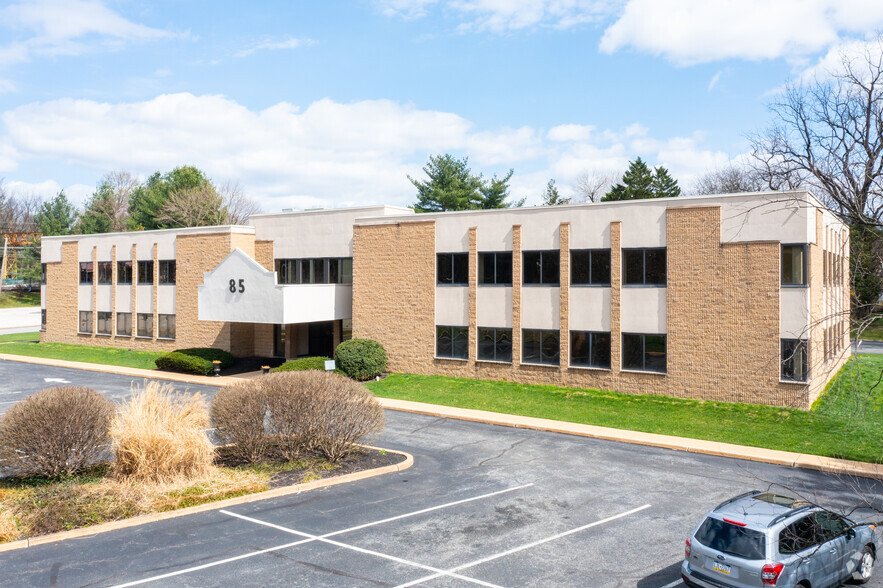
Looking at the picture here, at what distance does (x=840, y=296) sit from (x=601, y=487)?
25140 millimetres

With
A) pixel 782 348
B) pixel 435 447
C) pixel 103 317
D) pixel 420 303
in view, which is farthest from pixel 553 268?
pixel 103 317

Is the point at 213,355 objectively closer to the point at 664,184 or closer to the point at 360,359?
the point at 360,359

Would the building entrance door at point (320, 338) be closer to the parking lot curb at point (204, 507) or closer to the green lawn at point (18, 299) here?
the parking lot curb at point (204, 507)

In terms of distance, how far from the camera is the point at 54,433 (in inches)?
640

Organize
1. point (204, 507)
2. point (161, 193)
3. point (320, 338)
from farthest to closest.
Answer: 1. point (161, 193)
2. point (320, 338)
3. point (204, 507)

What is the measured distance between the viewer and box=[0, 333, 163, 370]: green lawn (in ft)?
132

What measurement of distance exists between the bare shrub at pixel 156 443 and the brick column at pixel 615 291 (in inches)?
673

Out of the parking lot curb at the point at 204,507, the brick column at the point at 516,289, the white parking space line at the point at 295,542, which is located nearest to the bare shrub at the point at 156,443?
the parking lot curb at the point at 204,507

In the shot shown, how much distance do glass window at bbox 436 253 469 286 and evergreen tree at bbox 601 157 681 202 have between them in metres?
39.7

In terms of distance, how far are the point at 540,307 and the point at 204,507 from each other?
18.1 meters

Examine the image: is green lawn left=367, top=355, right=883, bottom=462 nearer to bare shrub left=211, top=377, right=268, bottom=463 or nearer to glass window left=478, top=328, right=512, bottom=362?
glass window left=478, top=328, right=512, bottom=362

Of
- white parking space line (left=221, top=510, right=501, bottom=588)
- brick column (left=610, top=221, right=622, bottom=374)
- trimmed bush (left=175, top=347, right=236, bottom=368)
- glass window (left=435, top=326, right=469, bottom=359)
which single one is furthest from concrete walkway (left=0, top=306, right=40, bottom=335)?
white parking space line (left=221, top=510, right=501, bottom=588)

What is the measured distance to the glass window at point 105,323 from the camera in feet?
149

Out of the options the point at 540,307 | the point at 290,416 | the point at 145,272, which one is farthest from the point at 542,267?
the point at 145,272
